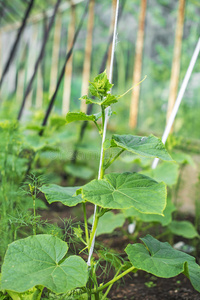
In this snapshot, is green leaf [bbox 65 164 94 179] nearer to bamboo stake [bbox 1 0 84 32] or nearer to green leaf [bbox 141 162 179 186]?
green leaf [bbox 141 162 179 186]

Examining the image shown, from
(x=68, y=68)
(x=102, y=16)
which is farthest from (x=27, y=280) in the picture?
(x=102, y=16)

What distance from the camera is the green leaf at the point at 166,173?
72.4 inches

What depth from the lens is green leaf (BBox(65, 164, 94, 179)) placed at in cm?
296

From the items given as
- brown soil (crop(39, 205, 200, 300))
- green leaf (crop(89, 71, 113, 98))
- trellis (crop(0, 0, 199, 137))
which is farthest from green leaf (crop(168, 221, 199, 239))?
green leaf (crop(89, 71, 113, 98))

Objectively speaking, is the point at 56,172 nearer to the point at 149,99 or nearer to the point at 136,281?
the point at 149,99

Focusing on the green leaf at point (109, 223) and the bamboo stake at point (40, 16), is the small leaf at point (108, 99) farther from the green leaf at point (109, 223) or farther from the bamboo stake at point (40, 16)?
the bamboo stake at point (40, 16)

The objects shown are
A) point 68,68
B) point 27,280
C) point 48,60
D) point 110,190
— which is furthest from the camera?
point 48,60

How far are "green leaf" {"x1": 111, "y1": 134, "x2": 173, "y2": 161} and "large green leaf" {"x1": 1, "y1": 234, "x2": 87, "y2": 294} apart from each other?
34 cm

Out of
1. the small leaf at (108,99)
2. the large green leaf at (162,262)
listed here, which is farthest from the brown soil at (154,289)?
the small leaf at (108,99)

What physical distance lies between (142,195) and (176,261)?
0.25 m

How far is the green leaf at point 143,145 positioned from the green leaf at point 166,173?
0.83 metres

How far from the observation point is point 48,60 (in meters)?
6.95

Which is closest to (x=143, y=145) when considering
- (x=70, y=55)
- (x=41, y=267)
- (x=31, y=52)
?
(x=41, y=267)

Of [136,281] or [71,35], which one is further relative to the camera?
[71,35]
